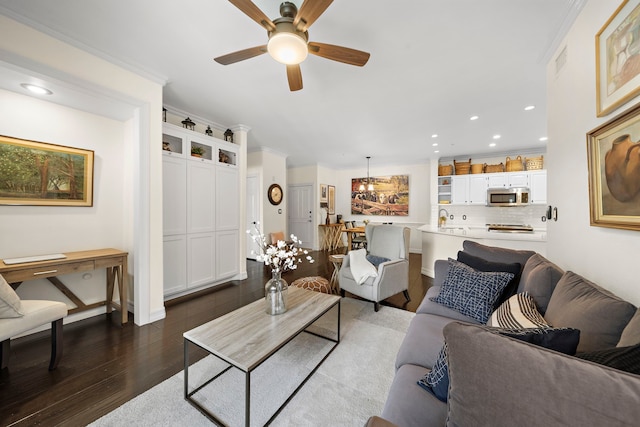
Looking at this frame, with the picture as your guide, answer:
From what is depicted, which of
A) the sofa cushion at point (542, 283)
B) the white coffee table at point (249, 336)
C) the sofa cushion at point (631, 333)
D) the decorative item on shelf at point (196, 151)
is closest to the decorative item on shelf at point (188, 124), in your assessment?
the decorative item on shelf at point (196, 151)

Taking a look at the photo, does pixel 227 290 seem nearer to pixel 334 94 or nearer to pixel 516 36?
pixel 334 94

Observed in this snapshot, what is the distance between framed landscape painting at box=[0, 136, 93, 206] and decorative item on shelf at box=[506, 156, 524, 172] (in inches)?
291

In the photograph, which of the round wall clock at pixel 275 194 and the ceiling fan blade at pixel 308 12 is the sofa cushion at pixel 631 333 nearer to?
the ceiling fan blade at pixel 308 12

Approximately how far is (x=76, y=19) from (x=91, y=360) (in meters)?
2.67

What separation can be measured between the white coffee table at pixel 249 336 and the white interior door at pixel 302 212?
485 centimetres

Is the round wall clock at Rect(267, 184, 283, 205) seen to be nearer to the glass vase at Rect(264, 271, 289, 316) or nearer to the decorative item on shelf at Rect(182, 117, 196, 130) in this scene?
the decorative item on shelf at Rect(182, 117, 196, 130)

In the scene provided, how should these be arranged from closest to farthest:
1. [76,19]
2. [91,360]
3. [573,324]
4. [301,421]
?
1. [573,324]
2. [301,421]
3. [76,19]
4. [91,360]

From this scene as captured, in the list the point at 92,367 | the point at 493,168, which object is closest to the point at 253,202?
the point at 92,367

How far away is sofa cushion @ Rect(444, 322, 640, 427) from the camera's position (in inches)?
18.7

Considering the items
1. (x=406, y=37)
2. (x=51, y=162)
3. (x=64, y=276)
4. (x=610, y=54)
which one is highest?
(x=406, y=37)

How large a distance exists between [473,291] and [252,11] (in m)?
2.41

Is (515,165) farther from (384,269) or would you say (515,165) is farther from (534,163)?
(384,269)

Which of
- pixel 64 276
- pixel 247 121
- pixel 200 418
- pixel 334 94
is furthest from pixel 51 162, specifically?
pixel 334 94

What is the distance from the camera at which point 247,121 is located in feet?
12.1
